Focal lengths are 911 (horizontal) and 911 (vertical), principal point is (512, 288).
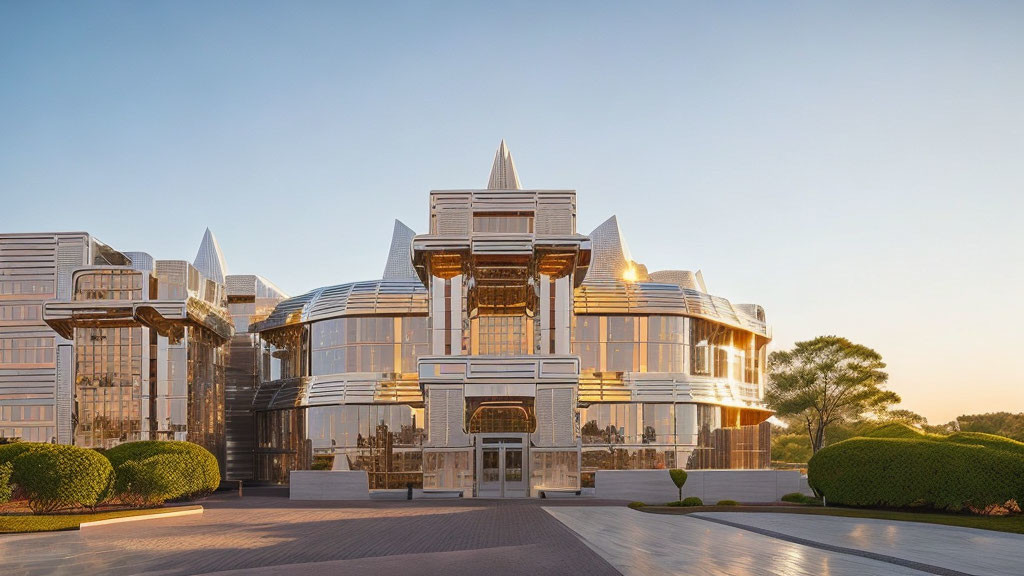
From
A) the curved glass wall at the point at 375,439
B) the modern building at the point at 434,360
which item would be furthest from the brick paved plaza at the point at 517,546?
the curved glass wall at the point at 375,439

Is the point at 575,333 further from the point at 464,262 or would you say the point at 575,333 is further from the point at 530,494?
the point at 530,494

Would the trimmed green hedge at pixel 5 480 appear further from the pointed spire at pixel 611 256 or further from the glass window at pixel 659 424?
the pointed spire at pixel 611 256

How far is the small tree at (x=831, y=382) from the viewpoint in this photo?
61875 mm

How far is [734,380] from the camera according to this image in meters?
52.9

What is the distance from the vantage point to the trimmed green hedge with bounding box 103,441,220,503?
33000mm

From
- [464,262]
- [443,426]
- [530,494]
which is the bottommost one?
[530,494]

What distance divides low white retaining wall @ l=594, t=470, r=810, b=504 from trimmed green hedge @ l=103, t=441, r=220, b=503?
55.0 feet

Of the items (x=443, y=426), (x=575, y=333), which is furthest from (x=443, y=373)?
(x=575, y=333)

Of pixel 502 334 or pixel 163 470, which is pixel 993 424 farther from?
pixel 163 470

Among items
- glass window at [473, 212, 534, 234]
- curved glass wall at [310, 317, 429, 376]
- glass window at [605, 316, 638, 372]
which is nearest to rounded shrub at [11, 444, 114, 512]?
curved glass wall at [310, 317, 429, 376]

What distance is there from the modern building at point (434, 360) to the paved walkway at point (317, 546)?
10976 mm

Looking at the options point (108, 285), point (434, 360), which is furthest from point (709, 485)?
point (108, 285)

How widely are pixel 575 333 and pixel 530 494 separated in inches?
437

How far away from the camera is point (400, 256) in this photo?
190 feet
